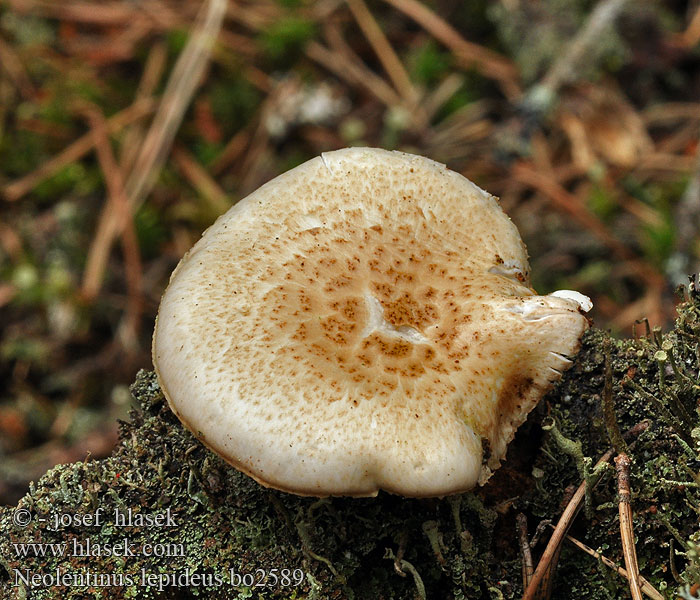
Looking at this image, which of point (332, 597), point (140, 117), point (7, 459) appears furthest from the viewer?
point (140, 117)

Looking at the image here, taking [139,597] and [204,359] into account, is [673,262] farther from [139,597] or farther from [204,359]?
[139,597]

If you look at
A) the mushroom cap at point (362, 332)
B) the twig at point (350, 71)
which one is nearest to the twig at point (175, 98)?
the twig at point (350, 71)

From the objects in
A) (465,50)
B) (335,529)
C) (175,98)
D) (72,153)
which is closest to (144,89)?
(175,98)

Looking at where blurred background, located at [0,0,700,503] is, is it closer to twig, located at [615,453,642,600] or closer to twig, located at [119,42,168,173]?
twig, located at [119,42,168,173]

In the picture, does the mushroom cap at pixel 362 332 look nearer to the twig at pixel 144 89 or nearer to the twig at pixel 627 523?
the twig at pixel 627 523

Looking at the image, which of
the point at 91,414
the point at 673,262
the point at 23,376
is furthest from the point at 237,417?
the point at 673,262

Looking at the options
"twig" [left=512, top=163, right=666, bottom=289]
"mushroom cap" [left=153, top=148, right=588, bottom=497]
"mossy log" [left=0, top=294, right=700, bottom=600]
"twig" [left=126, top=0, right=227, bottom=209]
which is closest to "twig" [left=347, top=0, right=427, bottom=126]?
"twig" [left=512, top=163, right=666, bottom=289]

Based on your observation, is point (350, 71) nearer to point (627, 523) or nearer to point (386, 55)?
point (386, 55)
